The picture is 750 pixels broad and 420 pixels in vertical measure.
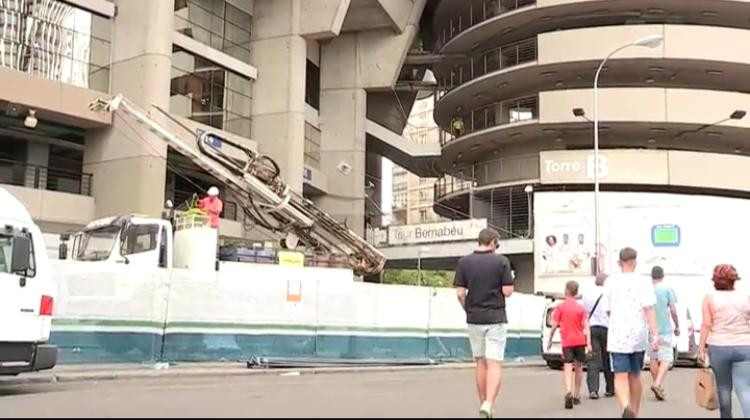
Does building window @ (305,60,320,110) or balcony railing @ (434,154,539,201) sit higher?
building window @ (305,60,320,110)

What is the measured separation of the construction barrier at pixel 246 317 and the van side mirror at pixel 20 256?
4.00 metres

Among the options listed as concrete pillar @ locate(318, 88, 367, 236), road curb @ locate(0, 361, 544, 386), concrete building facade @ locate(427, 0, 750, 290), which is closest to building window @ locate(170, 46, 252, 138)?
concrete pillar @ locate(318, 88, 367, 236)

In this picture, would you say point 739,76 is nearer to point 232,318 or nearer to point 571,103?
point 571,103

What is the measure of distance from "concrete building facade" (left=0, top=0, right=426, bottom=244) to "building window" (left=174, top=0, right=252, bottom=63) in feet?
0.20

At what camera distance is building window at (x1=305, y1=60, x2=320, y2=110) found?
41844mm

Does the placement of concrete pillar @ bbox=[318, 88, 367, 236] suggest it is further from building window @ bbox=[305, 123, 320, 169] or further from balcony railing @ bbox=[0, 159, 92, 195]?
balcony railing @ bbox=[0, 159, 92, 195]

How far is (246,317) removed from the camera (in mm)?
17938

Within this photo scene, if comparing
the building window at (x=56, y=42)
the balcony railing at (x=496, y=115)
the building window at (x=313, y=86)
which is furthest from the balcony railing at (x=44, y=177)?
the balcony railing at (x=496, y=115)

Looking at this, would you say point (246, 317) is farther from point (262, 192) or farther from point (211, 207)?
point (262, 192)

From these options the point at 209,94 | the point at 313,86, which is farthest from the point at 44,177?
the point at 313,86

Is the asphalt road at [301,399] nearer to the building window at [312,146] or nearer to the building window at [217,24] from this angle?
the building window at [217,24]

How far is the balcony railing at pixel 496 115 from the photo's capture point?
1587 inches

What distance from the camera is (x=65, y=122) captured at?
26.1 meters

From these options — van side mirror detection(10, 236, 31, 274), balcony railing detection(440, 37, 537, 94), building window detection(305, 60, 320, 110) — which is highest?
balcony railing detection(440, 37, 537, 94)
